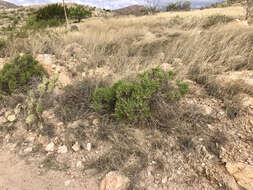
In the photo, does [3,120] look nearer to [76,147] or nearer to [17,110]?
[17,110]

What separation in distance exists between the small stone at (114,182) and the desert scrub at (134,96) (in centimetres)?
65

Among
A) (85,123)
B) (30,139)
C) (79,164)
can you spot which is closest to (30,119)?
(30,139)

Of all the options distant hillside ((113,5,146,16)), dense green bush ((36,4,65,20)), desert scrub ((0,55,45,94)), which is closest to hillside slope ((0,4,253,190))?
desert scrub ((0,55,45,94))

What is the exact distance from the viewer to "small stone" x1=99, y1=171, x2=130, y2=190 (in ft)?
4.25

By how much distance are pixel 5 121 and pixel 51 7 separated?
10734mm

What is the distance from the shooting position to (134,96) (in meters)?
1.76

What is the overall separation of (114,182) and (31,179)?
871mm

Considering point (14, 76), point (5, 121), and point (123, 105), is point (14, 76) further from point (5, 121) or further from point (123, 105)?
point (123, 105)

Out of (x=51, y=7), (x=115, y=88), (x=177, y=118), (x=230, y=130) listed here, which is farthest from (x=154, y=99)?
(x=51, y=7)

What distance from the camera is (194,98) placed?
2137 mm

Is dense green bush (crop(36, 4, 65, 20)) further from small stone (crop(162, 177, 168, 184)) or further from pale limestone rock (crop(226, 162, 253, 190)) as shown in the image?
pale limestone rock (crop(226, 162, 253, 190))

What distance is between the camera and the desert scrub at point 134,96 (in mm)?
1740

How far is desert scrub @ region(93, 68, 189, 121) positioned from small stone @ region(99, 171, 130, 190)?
0.65 meters

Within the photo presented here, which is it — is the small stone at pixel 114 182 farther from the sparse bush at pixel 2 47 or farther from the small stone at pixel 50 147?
the sparse bush at pixel 2 47
